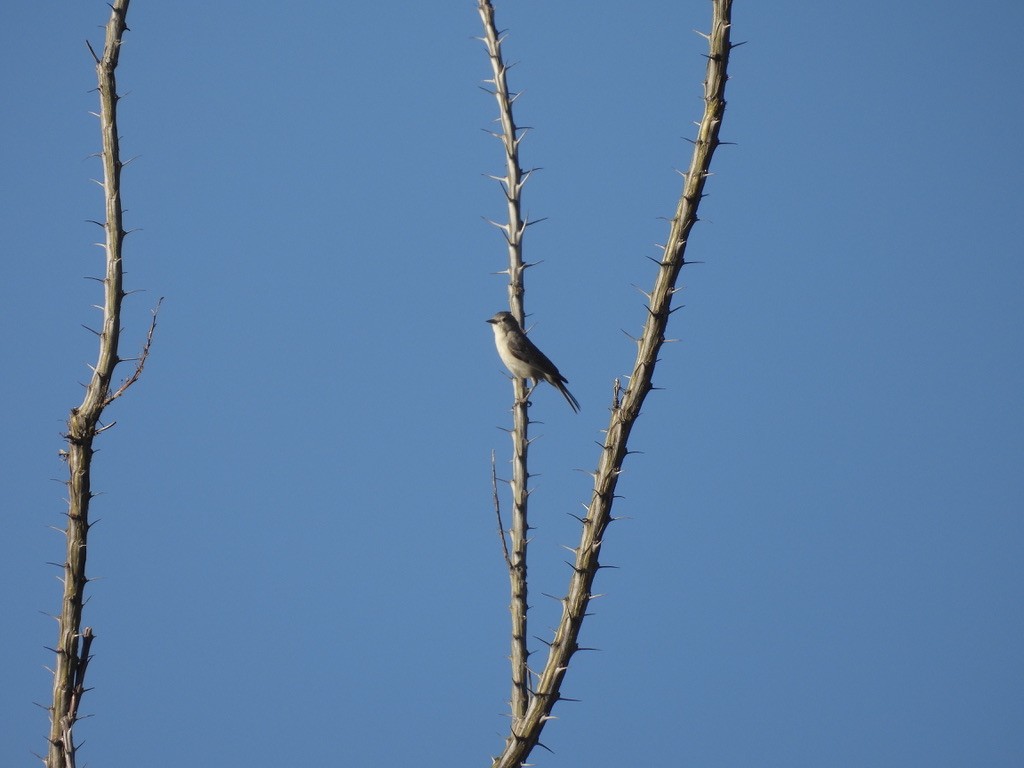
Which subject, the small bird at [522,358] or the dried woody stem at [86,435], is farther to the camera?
the small bird at [522,358]

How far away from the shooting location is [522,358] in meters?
11.5

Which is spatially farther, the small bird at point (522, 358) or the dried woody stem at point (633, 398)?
the small bird at point (522, 358)

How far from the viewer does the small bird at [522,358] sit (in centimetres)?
1162

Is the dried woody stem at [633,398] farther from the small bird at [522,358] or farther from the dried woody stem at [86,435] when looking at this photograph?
the small bird at [522,358]

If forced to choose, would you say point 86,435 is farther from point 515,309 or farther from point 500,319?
point 500,319

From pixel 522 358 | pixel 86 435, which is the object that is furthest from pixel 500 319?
pixel 86 435

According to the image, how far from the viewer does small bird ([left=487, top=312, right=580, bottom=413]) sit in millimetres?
11617

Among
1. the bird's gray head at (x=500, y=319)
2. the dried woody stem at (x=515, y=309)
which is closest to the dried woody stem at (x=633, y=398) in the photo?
the dried woody stem at (x=515, y=309)

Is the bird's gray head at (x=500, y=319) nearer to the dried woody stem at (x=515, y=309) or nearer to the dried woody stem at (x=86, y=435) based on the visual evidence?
the dried woody stem at (x=515, y=309)

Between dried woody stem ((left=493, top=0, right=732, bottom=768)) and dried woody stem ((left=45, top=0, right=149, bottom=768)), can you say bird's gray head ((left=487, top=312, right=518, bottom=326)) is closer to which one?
dried woody stem ((left=45, top=0, right=149, bottom=768))

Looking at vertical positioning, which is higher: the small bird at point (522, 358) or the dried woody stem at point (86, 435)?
the small bird at point (522, 358)

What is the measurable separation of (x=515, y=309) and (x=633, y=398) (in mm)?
Answer: 2106

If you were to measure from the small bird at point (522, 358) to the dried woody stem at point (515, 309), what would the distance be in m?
5.28

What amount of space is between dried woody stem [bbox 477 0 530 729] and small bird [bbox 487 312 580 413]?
5283mm
